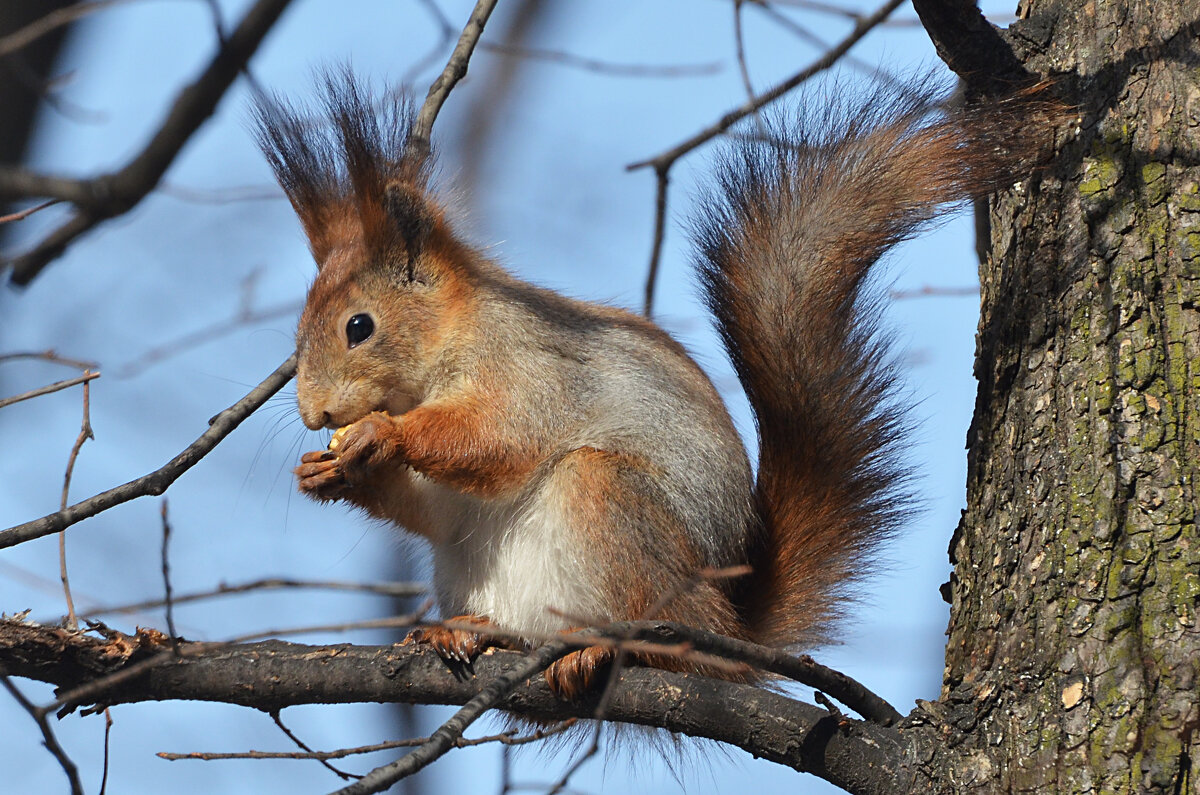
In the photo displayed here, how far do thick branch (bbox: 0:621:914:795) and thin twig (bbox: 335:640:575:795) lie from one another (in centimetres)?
36

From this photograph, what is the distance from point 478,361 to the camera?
10.1 ft

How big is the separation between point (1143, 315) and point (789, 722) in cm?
98


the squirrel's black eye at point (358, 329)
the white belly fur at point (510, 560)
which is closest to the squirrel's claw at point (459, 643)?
the white belly fur at point (510, 560)

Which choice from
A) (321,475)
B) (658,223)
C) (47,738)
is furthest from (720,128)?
(47,738)

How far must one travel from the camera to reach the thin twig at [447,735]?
145cm

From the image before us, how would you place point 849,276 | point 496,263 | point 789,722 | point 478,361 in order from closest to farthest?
point 789,722 → point 849,276 → point 478,361 → point 496,263

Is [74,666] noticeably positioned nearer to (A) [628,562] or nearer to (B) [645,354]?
(A) [628,562]

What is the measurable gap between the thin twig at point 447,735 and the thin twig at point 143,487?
87 centimetres

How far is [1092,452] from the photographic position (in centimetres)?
201

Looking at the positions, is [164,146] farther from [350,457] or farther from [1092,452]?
[1092,452]

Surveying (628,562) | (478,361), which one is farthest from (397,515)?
(628,562)

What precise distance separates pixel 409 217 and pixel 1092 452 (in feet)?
6.60

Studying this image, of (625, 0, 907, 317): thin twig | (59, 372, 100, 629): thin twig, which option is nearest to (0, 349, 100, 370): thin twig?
(59, 372, 100, 629): thin twig

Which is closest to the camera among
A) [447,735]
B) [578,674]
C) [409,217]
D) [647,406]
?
[447,735]
